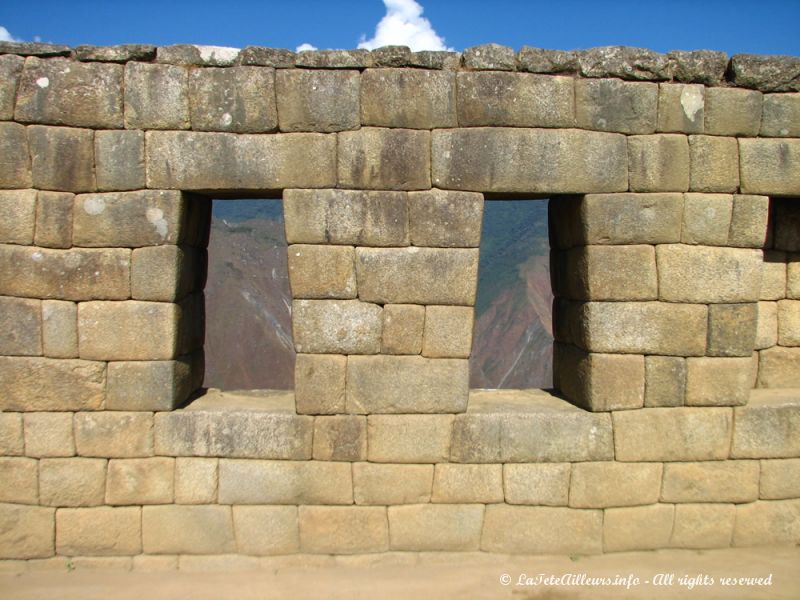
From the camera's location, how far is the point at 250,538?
4.89 meters

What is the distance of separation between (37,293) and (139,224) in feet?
3.22

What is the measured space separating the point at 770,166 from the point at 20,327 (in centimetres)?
620

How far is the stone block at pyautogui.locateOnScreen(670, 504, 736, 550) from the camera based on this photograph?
16.5 ft

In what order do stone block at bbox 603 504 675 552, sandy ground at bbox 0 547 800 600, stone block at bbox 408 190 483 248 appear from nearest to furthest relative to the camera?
sandy ground at bbox 0 547 800 600, stone block at bbox 408 190 483 248, stone block at bbox 603 504 675 552

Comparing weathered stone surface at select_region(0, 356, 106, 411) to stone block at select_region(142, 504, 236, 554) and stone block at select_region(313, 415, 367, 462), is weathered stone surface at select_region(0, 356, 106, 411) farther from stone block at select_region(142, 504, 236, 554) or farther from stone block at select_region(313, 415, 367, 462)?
stone block at select_region(313, 415, 367, 462)

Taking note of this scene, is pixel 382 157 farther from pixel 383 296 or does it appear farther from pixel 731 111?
pixel 731 111

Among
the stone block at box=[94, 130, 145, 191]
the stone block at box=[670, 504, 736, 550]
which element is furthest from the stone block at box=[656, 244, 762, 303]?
the stone block at box=[94, 130, 145, 191]

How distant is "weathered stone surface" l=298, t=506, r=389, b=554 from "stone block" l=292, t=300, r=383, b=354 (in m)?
1.30

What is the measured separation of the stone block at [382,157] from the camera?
4711 mm

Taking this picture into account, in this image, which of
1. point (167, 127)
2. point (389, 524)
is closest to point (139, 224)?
point (167, 127)

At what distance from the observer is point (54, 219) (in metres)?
4.71

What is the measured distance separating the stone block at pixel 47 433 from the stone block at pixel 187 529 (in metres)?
0.84

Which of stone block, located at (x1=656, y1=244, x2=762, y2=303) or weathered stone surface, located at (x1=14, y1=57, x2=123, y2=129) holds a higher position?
weathered stone surface, located at (x1=14, y1=57, x2=123, y2=129)

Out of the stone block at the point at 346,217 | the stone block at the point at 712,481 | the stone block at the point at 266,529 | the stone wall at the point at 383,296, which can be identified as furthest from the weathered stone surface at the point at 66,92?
the stone block at the point at 712,481
